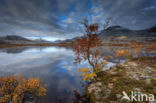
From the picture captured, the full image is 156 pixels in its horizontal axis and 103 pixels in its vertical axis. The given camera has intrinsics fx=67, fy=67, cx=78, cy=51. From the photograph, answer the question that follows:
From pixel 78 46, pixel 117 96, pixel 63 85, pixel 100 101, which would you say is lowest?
pixel 63 85

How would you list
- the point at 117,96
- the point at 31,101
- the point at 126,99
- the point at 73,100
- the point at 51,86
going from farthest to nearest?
the point at 51,86 < the point at 73,100 < the point at 31,101 < the point at 117,96 < the point at 126,99

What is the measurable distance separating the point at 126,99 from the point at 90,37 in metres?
8.79

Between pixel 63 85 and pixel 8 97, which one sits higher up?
pixel 8 97

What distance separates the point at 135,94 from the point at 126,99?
3.10 ft

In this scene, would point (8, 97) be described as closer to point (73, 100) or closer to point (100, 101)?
point (73, 100)

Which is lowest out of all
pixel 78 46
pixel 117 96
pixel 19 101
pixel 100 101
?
pixel 19 101

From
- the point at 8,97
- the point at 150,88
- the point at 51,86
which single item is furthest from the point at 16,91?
the point at 150,88

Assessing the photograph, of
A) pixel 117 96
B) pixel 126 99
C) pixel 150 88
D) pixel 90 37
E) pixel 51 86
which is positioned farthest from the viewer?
pixel 90 37

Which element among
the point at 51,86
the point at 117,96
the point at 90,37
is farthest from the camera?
the point at 90,37

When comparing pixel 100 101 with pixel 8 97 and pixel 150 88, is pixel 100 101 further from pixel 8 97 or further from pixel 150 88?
pixel 8 97

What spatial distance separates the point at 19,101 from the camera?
258 inches

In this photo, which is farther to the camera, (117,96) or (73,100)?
(73,100)

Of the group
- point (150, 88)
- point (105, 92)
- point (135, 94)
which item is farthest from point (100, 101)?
point (150, 88)

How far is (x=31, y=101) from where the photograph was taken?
269 inches
